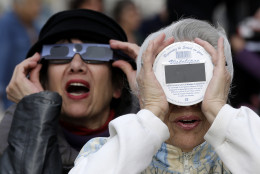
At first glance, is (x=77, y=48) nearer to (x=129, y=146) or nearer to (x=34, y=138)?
(x=34, y=138)


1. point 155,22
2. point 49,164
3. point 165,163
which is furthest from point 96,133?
point 155,22

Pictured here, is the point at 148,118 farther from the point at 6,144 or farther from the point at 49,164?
the point at 6,144

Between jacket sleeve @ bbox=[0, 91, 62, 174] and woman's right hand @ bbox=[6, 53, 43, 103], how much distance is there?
28 centimetres

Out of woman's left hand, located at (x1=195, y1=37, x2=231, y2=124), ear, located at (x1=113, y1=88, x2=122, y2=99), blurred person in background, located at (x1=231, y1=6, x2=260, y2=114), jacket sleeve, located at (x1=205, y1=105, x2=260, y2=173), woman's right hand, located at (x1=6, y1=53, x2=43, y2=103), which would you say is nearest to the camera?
jacket sleeve, located at (x1=205, y1=105, x2=260, y2=173)

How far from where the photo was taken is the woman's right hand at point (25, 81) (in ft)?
13.4

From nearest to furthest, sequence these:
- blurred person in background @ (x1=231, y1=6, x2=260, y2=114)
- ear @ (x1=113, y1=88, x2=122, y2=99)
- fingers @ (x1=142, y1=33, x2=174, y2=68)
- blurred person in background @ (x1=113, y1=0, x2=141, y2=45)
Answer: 1. fingers @ (x1=142, y1=33, x2=174, y2=68)
2. ear @ (x1=113, y1=88, x2=122, y2=99)
3. blurred person in background @ (x1=231, y1=6, x2=260, y2=114)
4. blurred person in background @ (x1=113, y1=0, x2=141, y2=45)

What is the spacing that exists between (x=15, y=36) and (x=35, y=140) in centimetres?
387

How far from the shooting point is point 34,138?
11.9ft

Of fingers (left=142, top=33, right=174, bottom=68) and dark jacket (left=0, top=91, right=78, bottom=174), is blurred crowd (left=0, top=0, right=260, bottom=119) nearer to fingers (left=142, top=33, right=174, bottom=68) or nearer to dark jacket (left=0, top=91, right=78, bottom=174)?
dark jacket (left=0, top=91, right=78, bottom=174)

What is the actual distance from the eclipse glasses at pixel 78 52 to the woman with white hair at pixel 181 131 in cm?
74

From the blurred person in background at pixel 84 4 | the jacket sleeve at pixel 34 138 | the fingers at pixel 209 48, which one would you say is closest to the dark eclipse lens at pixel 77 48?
the jacket sleeve at pixel 34 138

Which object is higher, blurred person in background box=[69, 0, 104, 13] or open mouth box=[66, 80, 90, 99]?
blurred person in background box=[69, 0, 104, 13]

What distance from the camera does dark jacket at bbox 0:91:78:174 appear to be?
3.54m

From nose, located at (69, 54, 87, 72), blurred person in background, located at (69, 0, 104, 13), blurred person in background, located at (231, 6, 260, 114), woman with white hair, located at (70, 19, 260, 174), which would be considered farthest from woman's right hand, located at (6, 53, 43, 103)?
blurred person in background, located at (231, 6, 260, 114)
